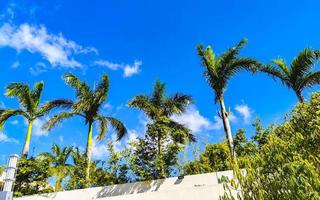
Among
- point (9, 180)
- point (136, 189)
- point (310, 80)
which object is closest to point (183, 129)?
point (136, 189)

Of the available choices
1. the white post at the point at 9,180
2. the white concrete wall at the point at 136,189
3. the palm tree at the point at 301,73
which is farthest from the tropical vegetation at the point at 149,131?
the white post at the point at 9,180

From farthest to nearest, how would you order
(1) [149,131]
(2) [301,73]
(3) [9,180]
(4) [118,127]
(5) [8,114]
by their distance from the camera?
1. (4) [118,127]
2. (5) [8,114]
3. (2) [301,73]
4. (1) [149,131]
5. (3) [9,180]

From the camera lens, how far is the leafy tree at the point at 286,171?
4.82 m

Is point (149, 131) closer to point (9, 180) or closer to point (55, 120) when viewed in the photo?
point (55, 120)

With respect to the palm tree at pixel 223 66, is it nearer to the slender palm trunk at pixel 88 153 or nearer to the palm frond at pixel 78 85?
the palm frond at pixel 78 85

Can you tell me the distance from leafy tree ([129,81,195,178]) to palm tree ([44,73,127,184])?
1710mm

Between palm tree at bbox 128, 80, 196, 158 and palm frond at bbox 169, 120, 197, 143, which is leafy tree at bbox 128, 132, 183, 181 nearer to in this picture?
palm tree at bbox 128, 80, 196, 158

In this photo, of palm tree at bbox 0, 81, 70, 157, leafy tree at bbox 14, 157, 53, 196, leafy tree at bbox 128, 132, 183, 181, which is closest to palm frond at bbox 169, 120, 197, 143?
leafy tree at bbox 128, 132, 183, 181

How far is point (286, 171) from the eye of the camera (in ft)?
17.9

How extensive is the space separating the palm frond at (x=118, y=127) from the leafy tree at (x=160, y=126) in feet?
4.83

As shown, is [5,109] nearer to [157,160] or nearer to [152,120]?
[152,120]

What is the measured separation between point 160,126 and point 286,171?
10.7 metres

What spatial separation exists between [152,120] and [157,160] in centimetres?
315

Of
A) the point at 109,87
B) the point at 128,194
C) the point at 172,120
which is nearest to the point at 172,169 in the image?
the point at 128,194
